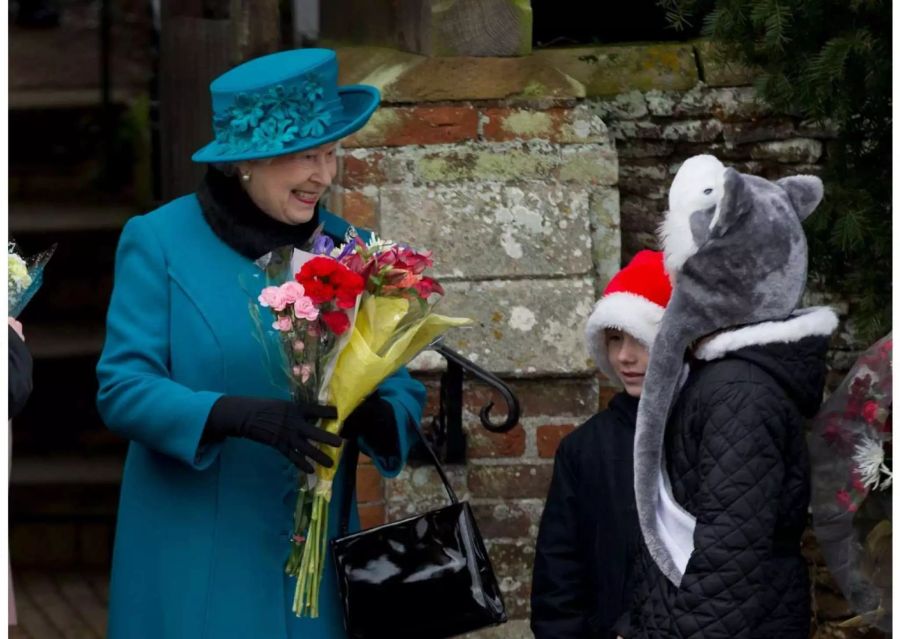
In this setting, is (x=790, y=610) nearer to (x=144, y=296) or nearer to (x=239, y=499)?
(x=239, y=499)

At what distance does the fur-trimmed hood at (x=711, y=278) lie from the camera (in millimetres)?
3111

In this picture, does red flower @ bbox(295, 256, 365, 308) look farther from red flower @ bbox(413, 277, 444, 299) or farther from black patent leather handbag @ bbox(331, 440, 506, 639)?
black patent leather handbag @ bbox(331, 440, 506, 639)

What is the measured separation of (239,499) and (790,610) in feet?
3.43

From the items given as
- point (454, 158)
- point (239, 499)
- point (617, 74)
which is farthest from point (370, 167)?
point (239, 499)

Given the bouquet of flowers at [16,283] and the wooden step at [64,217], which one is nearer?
the bouquet of flowers at [16,283]

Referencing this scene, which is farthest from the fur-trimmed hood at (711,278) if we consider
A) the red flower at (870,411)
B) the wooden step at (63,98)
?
the wooden step at (63,98)

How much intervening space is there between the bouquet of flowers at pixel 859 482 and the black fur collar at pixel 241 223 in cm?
109

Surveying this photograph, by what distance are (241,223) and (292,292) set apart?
36cm

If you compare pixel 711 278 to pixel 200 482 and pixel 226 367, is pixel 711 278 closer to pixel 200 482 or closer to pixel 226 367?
pixel 226 367

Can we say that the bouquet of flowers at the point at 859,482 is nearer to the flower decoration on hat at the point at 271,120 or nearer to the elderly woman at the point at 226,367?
the elderly woman at the point at 226,367

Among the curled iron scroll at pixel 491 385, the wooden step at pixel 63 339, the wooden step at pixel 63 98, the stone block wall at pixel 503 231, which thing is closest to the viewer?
the curled iron scroll at pixel 491 385

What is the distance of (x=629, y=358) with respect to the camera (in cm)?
354

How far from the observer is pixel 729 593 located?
3.03 meters

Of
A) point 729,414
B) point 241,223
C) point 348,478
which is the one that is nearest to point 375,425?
point 348,478
